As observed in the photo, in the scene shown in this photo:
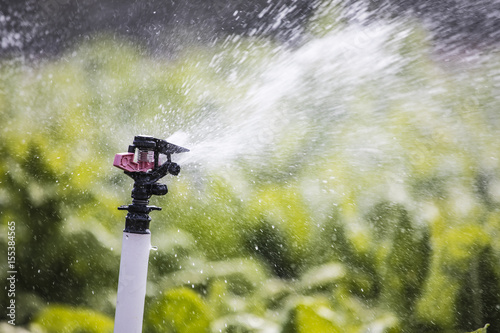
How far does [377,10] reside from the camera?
0.99 m

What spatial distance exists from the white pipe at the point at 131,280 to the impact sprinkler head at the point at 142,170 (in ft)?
0.04

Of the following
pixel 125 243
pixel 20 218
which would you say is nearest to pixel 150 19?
pixel 20 218

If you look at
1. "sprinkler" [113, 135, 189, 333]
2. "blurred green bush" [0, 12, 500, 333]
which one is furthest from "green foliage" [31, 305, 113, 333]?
"sprinkler" [113, 135, 189, 333]

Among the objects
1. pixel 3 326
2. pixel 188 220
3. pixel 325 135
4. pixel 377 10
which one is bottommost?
pixel 3 326

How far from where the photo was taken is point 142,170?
503 millimetres

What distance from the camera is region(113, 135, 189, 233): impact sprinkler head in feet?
1.58

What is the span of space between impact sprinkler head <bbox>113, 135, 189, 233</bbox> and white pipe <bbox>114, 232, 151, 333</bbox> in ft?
0.04

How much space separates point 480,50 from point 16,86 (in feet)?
3.43

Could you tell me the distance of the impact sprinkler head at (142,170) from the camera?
482 millimetres

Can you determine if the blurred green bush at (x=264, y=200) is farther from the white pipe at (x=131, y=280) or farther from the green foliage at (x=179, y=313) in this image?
the white pipe at (x=131, y=280)

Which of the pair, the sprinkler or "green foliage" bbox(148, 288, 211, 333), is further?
"green foliage" bbox(148, 288, 211, 333)

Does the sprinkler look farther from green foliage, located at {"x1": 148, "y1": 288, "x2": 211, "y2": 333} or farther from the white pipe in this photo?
green foliage, located at {"x1": 148, "y1": 288, "x2": 211, "y2": 333}

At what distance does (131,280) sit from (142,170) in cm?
12

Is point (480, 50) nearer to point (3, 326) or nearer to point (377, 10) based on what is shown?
point (377, 10)
